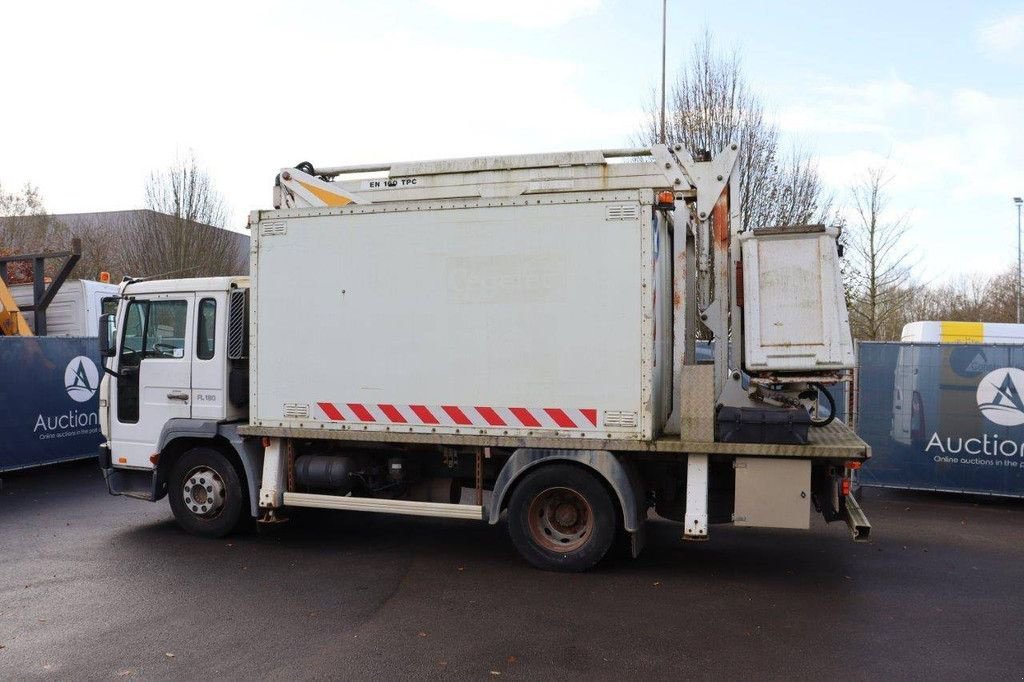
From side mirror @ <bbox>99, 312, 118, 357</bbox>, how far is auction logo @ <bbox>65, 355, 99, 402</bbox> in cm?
503

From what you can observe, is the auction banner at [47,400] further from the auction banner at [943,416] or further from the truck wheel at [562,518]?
the auction banner at [943,416]

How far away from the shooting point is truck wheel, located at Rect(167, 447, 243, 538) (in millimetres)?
7711

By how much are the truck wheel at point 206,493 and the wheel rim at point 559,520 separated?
296 cm

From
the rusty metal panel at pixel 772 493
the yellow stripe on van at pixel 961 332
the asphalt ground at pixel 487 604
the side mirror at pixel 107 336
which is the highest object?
the yellow stripe on van at pixel 961 332

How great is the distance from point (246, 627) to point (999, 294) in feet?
157

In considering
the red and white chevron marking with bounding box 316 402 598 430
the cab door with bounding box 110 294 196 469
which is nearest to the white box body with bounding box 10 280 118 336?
the cab door with bounding box 110 294 196 469

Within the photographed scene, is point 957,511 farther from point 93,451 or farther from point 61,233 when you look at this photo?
point 61,233

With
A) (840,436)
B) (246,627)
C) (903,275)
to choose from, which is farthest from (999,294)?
(246,627)

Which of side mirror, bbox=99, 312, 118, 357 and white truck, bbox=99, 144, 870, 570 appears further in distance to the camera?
side mirror, bbox=99, 312, 118, 357

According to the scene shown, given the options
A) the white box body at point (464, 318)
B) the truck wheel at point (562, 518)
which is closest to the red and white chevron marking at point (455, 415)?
the white box body at point (464, 318)

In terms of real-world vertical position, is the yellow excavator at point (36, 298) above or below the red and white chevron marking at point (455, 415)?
above

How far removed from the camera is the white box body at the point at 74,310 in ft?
49.5

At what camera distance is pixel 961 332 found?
1410 centimetres

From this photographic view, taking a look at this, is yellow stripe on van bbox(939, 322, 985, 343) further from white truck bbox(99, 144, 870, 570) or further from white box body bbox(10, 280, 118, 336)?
white box body bbox(10, 280, 118, 336)
